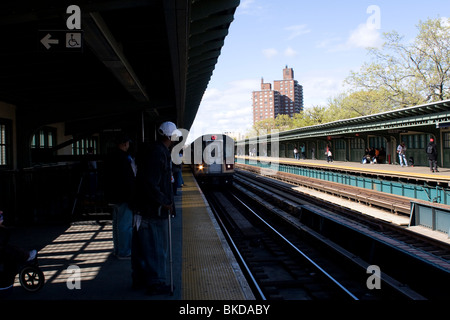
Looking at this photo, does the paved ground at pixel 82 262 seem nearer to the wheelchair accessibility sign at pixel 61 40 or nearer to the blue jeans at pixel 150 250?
the blue jeans at pixel 150 250

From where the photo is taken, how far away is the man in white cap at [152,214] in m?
4.06

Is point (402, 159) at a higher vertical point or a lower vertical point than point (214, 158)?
lower

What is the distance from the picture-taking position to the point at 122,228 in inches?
219

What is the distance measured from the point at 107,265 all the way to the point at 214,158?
53.3ft

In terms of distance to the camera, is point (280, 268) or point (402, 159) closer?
point (280, 268)

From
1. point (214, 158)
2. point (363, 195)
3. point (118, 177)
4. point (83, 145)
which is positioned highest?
point (83, 145)

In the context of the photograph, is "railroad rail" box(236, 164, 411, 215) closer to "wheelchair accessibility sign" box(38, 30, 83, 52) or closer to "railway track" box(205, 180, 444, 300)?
"railway track" box(205, 180, 444, 300)

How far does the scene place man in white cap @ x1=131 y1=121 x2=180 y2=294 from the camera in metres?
4.06

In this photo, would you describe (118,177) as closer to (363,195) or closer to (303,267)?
(303,267)

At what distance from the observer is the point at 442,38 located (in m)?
33.5

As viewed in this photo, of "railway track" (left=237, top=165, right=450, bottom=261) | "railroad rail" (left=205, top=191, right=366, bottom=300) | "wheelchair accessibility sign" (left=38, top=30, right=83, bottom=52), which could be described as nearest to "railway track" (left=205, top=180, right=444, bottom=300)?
"railroad rail" (left=205, top=191, right=366, bottom=300)

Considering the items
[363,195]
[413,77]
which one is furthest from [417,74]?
[363,195]
